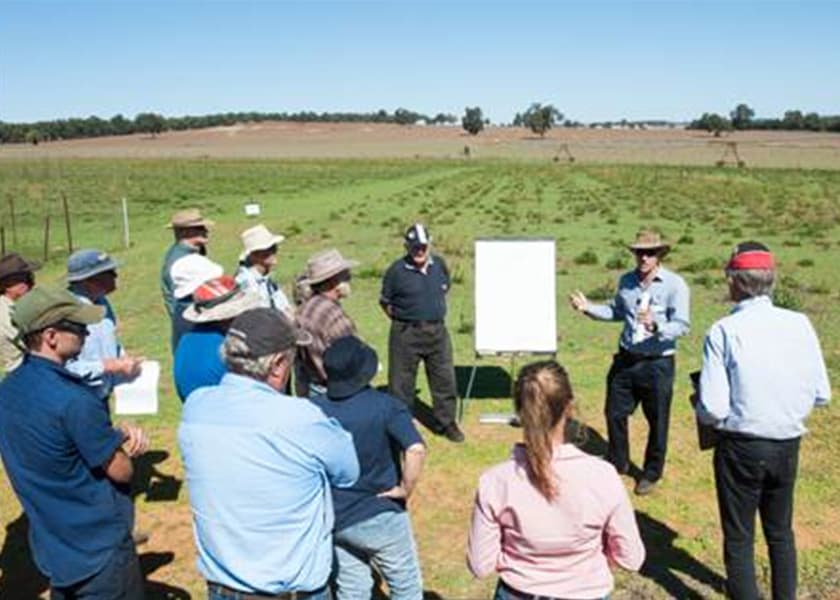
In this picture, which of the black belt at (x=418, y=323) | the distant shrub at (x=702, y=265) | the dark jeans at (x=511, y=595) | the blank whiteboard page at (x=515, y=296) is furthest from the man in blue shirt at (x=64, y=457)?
the distant shrub at (x=702, y=265)

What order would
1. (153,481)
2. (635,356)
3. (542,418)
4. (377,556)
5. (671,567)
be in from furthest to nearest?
(153,481) → (635,356) → (671,567) → (377,556) → (542,418)

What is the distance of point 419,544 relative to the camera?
6.30 metres

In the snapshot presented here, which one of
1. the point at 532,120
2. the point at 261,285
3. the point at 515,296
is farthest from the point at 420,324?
the point at 532,120

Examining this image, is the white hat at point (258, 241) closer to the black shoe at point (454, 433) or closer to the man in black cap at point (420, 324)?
the man in black cap at point (420, 324)

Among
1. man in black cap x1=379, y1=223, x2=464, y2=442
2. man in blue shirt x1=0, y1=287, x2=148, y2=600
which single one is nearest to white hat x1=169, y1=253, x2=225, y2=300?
man in blue shirt x1=0, y1=287, x2=148, y2=600

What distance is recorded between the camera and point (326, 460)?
327 centimetres

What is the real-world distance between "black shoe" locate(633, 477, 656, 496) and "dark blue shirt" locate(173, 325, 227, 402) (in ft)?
13.0

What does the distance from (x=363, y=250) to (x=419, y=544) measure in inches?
626

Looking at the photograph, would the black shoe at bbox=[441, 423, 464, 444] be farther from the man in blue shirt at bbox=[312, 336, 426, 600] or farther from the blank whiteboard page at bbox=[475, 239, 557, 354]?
the man in blue shirt at bbox=[312, 336, 426, 600]

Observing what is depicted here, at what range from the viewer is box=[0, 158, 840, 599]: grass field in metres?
6.17

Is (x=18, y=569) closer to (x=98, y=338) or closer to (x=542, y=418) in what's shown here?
(x=98, y=338)

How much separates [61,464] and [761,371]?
3.46 metres

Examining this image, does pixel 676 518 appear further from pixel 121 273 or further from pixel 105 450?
pixel 121 273

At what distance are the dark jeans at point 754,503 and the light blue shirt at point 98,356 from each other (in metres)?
3.94
